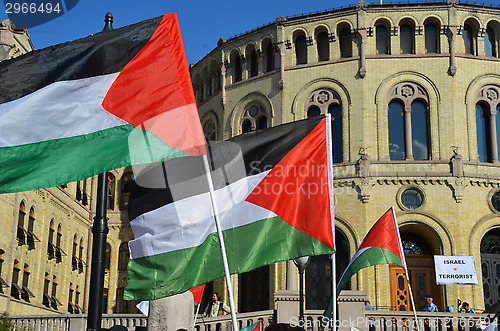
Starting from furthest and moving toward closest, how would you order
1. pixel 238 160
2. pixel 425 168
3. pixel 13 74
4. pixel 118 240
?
pixel 118 240 → pixel 425 168 → pixel 238 160 → pixel 13 74

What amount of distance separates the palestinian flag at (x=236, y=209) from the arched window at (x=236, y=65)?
101ft

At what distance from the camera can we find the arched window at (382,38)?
36344mm

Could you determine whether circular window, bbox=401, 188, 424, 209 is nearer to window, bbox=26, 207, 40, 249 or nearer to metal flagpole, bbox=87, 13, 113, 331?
window, bbox=26, 207, 40, 249

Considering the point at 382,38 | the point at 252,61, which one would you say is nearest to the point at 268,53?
the point at 252,61

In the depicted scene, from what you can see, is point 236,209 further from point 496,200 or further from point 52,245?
point 52,245

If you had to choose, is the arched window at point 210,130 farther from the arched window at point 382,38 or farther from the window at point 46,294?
the window at point 46,294

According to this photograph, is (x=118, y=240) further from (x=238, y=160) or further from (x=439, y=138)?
(x=238, y=160)

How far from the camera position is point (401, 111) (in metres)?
35.7

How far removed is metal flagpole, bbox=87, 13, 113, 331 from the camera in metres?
7.45

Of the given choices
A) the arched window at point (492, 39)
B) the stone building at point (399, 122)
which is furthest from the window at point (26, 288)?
the arched window at point (492, 39)

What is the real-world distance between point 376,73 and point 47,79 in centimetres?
2975

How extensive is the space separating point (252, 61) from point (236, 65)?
1.13m

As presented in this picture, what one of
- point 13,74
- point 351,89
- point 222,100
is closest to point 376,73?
point 351,89

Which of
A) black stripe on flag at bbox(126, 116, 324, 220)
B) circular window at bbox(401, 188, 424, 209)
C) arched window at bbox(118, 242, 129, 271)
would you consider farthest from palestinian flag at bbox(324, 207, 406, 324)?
arched window at bbox(118, 242, 129, 271)
